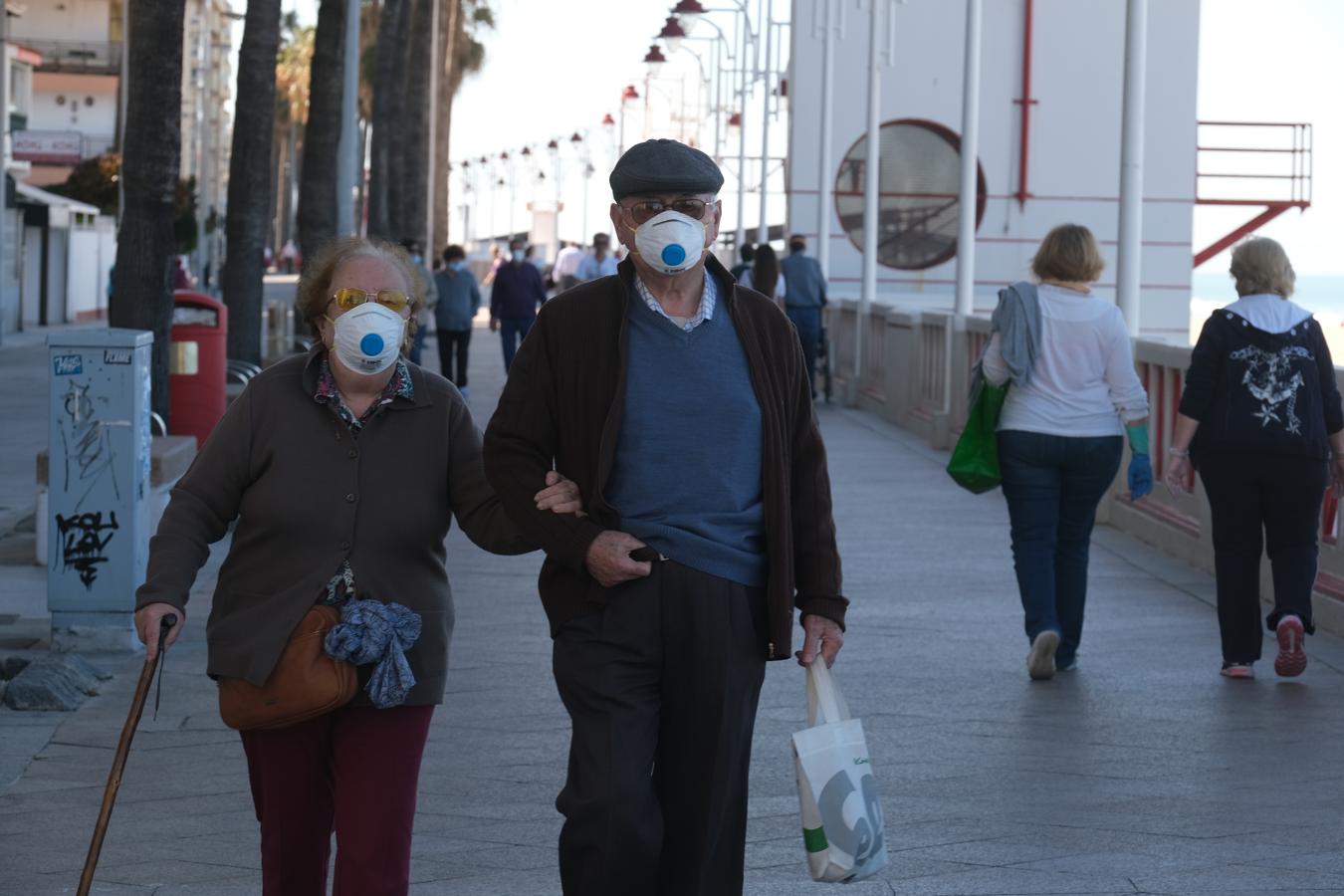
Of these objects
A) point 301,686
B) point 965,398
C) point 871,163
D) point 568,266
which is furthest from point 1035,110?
point 301,686

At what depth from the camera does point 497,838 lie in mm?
6039

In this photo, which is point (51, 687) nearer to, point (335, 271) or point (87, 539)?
point (87, 539)

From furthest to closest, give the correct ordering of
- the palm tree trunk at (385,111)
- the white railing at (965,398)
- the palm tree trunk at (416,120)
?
the palm tree trunk at (416,120) → the palm tree trunk at (385,111) → the white railing at (965,398)

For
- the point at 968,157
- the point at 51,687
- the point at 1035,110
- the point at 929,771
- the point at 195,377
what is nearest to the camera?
the point at 929,771

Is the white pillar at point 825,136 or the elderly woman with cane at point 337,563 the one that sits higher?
the white pillar at point 825,136

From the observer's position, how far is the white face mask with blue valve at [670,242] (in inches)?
166

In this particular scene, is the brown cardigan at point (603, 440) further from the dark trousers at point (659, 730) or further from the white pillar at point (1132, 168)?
the white pillar at point (1132, 168)

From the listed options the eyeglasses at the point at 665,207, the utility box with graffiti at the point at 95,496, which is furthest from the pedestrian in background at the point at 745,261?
the eyeglasses at the point at 665,207

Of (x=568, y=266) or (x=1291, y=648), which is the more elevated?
(x=568, y=266)

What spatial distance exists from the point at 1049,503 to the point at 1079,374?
51 cm

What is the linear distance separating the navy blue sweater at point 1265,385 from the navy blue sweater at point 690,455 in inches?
174

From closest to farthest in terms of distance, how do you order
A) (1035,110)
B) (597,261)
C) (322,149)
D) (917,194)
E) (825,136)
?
1. (322,149)
2. (825,136)
3. (597,261)
4. (917,194)
5. (1035,110)

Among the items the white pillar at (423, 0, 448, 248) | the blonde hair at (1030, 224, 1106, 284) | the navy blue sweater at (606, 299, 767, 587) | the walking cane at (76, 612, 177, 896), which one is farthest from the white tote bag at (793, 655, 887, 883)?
the white pillar at (423, 0, 448, 248)

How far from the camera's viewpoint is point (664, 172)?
430cm
